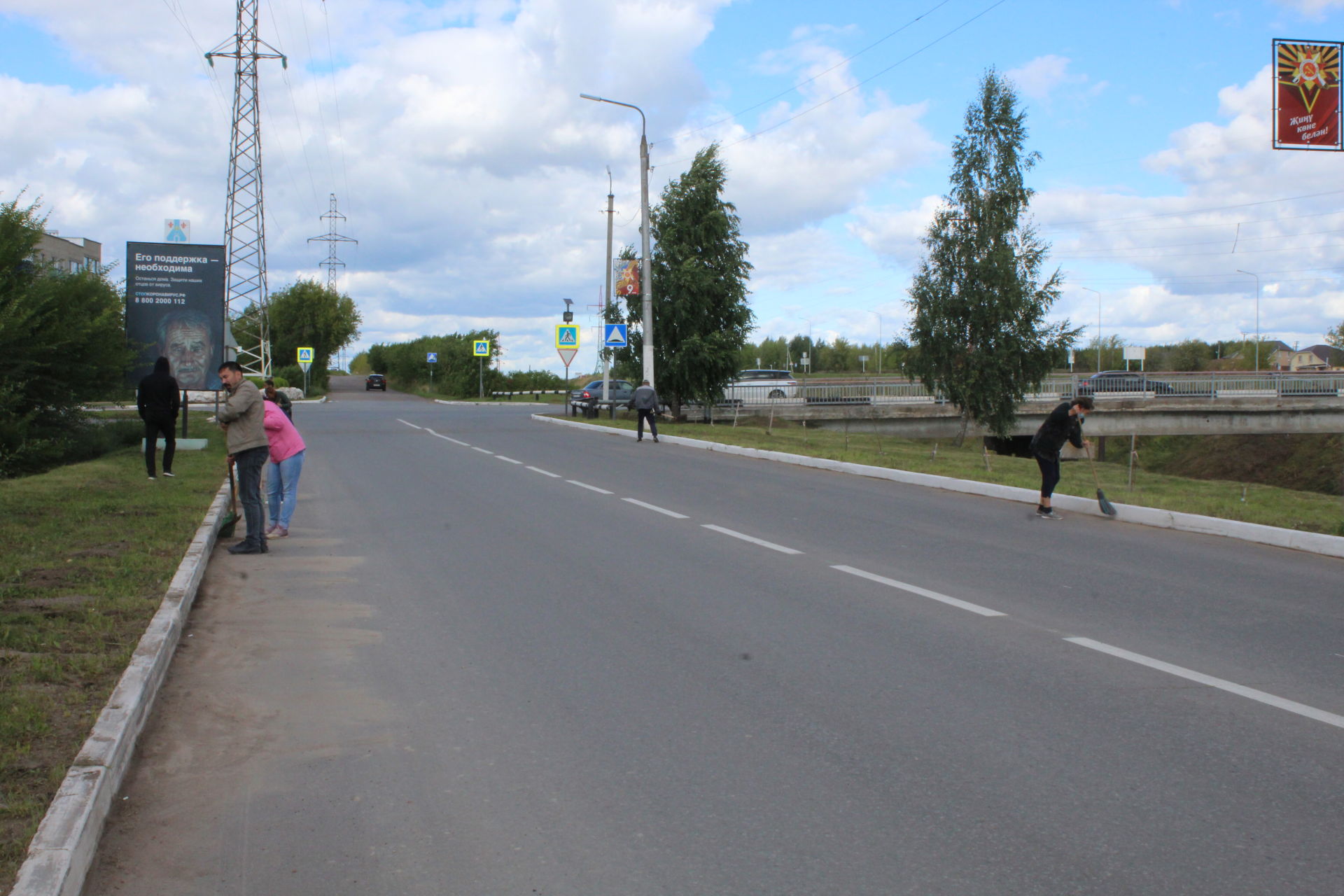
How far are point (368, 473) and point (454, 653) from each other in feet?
39.8

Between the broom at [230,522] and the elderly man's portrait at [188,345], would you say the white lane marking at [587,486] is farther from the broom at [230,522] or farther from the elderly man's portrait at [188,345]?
the elderly man's portrait at [188,345]

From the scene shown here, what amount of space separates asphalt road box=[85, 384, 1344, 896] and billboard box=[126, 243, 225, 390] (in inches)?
487

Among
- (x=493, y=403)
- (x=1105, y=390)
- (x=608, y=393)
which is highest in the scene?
(x=1105, y=390)

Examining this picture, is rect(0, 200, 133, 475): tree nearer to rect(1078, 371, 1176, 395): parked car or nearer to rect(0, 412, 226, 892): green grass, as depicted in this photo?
rect(0, 412, 226, 892): green grass

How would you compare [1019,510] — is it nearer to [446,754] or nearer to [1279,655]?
[1279,655]

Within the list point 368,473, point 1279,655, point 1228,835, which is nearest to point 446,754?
point 1228,835

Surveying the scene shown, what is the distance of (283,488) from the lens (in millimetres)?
11141

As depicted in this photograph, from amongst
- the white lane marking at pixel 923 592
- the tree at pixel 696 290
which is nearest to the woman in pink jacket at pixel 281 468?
the white lane marking at pixel 923 592

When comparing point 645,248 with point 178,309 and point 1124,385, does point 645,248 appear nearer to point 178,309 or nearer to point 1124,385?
point 178,309

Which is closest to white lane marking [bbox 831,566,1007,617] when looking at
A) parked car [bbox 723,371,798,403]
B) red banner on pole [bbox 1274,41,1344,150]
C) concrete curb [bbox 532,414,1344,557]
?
concrete curb [bbox 532,414,1344,557]

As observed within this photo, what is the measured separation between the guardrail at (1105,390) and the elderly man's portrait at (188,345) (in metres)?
24.9

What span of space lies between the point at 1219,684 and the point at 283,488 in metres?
8.98

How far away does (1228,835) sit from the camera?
370 centimetres

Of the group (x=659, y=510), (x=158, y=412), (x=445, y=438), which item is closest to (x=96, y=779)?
(x=659, y=510)
